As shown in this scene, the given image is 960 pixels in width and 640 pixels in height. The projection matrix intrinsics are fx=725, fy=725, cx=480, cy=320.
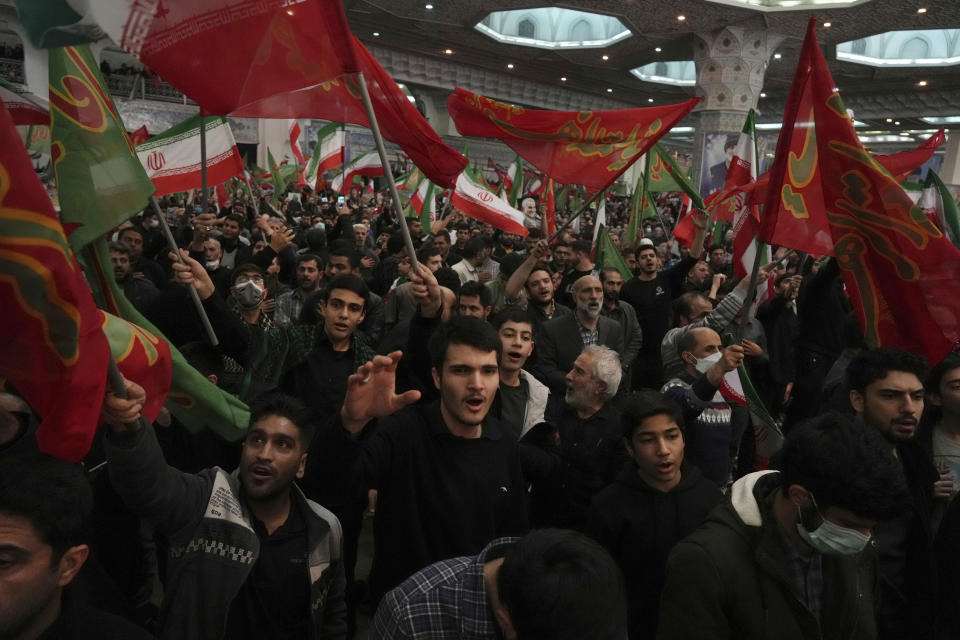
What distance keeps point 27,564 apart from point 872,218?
2.81m

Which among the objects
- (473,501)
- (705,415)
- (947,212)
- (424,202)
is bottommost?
(424,202)

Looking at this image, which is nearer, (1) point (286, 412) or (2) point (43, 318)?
(2) point (43, 318)

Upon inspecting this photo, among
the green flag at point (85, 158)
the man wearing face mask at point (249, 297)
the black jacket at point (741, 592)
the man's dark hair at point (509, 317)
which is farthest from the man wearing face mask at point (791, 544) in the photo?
the man wearing face mask at point (249, 297)

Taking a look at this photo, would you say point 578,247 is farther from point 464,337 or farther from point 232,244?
point 464,337

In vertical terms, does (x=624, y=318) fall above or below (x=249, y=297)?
below

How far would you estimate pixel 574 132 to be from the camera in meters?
4.24

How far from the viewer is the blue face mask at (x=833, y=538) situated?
159 centimetres

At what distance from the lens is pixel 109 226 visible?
1957 millimetres

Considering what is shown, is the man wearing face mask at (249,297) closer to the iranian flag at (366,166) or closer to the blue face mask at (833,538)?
the blue face mask at (833,538)

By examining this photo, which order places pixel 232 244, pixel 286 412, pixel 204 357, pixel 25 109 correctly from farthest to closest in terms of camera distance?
pixel 232 244
pixel 25 109
pixel 204 357
pixel 286 412

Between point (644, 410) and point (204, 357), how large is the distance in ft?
5.75

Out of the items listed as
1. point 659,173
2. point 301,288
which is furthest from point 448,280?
point 659,173

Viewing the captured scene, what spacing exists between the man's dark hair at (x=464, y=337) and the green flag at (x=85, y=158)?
934 mm

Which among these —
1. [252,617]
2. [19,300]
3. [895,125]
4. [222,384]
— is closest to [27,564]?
[19,300]
